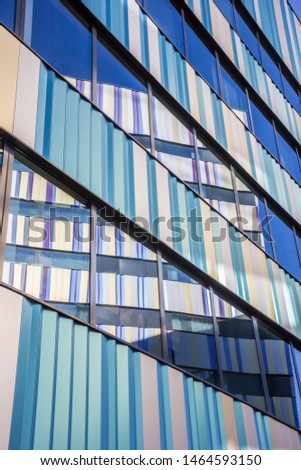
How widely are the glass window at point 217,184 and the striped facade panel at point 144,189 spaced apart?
42 cm

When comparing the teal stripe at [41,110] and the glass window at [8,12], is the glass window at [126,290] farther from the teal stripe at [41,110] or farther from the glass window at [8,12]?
the glass window at [8,12]

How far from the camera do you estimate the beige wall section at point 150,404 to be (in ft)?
24.4

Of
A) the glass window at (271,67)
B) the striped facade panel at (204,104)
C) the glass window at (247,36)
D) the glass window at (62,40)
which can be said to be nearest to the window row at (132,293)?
the glass window at (62,40)

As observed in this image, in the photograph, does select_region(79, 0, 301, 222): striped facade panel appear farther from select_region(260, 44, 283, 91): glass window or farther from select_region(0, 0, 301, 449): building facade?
select_region(260, 44, 283, 91): glass window

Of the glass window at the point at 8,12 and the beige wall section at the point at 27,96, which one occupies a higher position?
the glass window at the point at 8,12

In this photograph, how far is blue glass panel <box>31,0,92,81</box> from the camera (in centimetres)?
899

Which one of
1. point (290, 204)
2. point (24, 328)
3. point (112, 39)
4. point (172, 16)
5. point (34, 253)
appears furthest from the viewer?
point (290, 204)

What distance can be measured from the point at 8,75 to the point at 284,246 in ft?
29.4

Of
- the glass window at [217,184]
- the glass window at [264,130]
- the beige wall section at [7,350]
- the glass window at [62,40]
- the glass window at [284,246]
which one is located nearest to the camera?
the beige wall section at [7,350]

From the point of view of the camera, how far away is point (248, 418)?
9812 mm
